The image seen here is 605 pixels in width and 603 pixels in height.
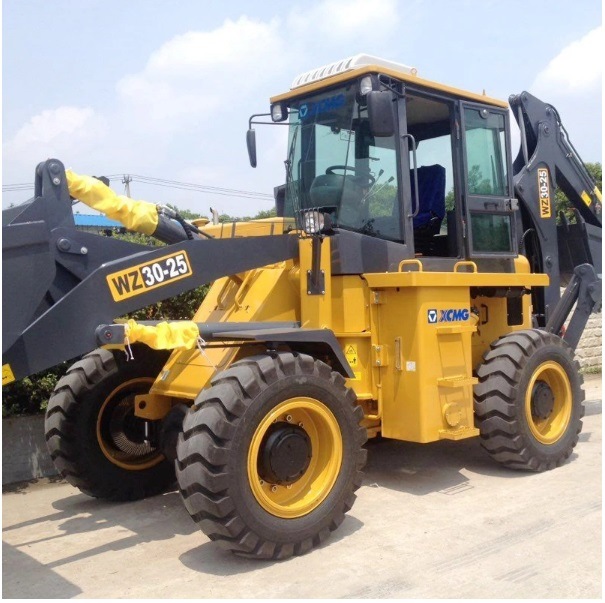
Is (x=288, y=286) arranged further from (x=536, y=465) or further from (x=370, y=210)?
(x=536, y=465)

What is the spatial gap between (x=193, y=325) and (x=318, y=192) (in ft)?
5.67

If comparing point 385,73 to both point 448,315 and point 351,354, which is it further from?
point 351,354

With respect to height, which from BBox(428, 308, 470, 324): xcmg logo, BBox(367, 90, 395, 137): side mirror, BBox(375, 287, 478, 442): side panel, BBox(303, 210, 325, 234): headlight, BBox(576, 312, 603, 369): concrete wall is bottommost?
BBox(576, 312, 603, 369): concrete wall

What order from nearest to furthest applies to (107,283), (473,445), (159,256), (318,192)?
(107,283), (159,256), (318,192), (473,445)

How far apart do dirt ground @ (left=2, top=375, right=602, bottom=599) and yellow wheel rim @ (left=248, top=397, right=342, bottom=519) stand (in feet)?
0.98

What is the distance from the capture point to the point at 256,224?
5.65 metres

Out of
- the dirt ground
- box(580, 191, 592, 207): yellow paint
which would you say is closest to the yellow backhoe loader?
the dirt ground

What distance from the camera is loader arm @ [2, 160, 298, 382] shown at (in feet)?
12.7

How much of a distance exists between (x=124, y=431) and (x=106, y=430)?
0.14m

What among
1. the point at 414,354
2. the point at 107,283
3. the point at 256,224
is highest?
the point at 256,224

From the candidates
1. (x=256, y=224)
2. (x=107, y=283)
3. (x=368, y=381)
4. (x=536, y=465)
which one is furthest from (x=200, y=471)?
(x=536, y=465)

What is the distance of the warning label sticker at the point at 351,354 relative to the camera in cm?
528

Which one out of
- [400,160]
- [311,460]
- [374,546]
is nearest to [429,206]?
[400,160]

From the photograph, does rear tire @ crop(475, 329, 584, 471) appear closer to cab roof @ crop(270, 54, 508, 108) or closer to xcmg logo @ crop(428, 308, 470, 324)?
xcmg logo @ crop(428, 308, 470, 324)
